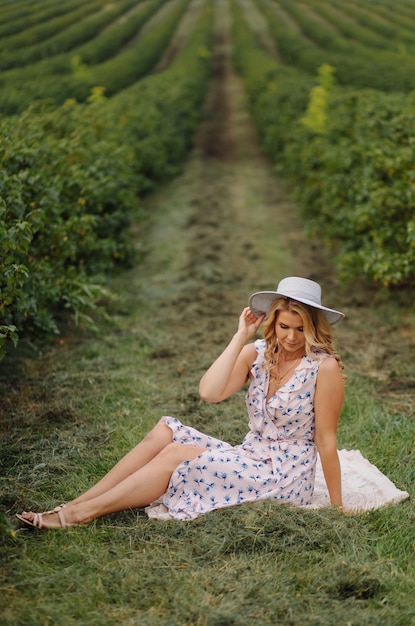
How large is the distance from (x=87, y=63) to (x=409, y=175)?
821 centimetres

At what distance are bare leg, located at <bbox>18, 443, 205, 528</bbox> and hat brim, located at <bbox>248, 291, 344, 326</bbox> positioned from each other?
79 centimetres

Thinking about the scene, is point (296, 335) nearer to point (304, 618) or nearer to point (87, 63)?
point (304, 618)

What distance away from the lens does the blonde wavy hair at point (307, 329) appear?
12.2ft

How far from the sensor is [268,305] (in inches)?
152

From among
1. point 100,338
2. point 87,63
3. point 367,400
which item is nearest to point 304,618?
point 367,400

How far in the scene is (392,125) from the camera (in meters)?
8.23

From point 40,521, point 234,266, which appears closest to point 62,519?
point 40,521

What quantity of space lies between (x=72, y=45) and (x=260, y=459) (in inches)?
390

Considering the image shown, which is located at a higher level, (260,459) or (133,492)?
(133,492)

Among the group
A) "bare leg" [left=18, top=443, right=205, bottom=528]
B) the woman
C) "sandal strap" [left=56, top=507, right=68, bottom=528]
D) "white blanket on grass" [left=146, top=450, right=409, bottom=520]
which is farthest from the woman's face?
"sandal strap" [left=56, top=507, right=68, bottom=528]

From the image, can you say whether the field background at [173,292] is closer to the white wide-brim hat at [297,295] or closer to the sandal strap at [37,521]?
the sandal strap at [37,521]

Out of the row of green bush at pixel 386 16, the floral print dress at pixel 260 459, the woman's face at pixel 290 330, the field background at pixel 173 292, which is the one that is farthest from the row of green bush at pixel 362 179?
the floral print dress at pixel 260 459

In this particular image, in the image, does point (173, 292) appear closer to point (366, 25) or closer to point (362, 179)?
point (362, 179)

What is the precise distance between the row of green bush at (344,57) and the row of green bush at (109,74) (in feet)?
8.86
